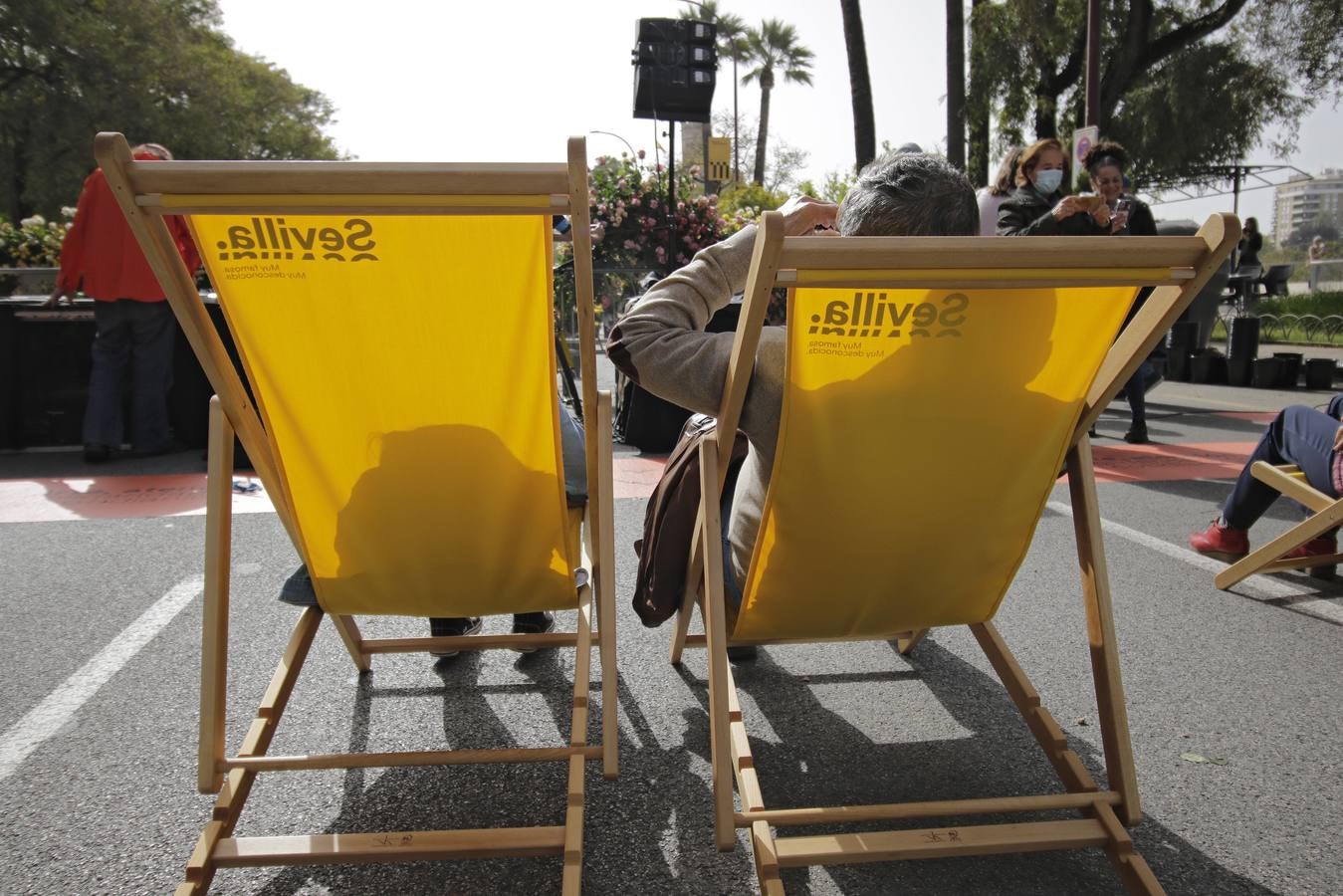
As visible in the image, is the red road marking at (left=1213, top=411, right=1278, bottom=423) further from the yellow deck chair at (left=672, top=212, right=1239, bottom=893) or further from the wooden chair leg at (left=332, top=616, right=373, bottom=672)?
the wooden chair leg at (left=332, top=616, right=373, bottom=672)

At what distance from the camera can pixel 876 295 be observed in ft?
5.21

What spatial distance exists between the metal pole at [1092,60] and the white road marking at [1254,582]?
1021cm

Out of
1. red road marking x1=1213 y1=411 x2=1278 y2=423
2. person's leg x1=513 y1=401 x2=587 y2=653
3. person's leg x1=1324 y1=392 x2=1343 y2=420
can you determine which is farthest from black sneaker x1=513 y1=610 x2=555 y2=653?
red road marking x1=1213 y1=411 x2=1278 y2=423

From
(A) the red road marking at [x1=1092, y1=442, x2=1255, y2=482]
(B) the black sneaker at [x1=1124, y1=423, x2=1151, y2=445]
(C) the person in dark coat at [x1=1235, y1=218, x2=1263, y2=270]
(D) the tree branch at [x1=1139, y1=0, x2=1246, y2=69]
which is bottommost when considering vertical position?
(A) the red road marking at [x1=1092, y1=442, x2=1255, y2=482]

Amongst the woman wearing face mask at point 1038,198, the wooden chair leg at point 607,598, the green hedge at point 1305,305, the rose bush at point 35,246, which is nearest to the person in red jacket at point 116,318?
the rose bush at point 35,246

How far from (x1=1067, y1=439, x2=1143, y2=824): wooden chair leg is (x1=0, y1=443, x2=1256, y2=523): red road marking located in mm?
3156

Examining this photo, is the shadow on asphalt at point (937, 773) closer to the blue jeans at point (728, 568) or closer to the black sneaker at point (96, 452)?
the blue jeans at point (728, 568)

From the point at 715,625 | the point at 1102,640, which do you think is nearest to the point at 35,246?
the point at 715,625

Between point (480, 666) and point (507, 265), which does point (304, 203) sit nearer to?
point (507, 265)

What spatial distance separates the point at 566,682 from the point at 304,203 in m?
1.60

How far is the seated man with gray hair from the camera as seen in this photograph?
1768 mm

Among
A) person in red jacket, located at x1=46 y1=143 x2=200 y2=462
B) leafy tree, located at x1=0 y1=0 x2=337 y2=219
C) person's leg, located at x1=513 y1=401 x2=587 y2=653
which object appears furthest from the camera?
leafy tree, located at x1=0 y1=0 x2=337 y2=219

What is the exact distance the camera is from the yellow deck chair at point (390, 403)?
4.92 ft

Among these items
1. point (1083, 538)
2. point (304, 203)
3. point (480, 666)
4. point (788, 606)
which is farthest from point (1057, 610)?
point (304, 203)
